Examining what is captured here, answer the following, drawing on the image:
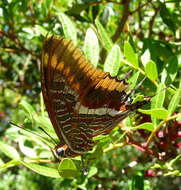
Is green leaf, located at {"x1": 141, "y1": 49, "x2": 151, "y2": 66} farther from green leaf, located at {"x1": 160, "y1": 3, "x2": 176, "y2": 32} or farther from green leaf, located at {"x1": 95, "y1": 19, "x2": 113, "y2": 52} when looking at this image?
green leaf, located at {"x1": 160, "y1": 3, "x2": 176, "y2": 32}

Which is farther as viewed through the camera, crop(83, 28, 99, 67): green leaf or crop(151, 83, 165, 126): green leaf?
crop(83, 28, 99, 67): green leaf

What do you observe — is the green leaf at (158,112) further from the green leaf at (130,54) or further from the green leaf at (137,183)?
the green leaf at (137,183)

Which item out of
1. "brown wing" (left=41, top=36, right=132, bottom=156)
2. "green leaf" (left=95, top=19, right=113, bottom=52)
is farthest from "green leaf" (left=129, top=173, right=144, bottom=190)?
"green leaf" (left=95, top=19, right=113, bottom=52)

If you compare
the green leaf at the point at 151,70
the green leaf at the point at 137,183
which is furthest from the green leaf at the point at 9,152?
the green leaf at the point at 151,70

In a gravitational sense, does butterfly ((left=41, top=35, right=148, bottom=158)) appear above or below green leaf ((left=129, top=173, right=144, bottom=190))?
→ above

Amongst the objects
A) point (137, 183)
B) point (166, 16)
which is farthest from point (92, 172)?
point (166, 16)

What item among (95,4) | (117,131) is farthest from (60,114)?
(95,4)

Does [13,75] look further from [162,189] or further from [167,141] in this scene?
[162,189]
